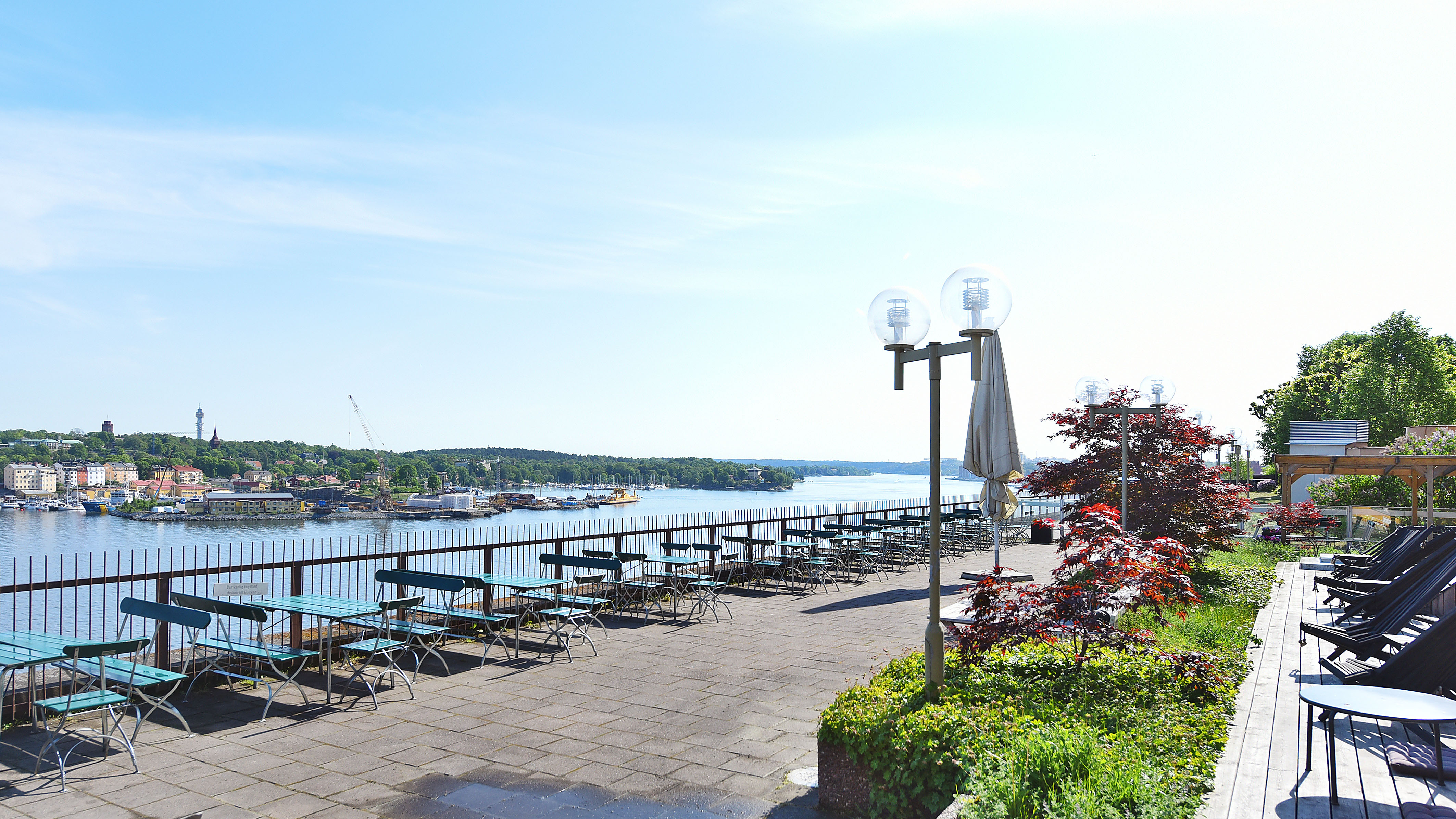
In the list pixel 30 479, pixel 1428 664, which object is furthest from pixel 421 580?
pixel 30 479

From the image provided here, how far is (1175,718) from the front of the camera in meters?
4.98

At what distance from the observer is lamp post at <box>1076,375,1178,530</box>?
11891 millimetres

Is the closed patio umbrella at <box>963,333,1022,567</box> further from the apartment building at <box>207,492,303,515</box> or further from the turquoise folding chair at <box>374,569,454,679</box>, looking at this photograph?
the apartment building at <box>207,492,303,515</box>

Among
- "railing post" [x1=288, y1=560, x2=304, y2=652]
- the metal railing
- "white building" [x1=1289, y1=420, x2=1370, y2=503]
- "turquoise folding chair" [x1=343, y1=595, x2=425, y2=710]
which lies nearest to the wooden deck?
"turquoise folding chair" [x1=343, y1=595, x2=425, y2=710]

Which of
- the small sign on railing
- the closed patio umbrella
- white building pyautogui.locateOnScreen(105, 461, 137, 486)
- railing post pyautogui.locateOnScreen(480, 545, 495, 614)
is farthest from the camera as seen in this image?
white building pyautogui.locateOnScreen(105, 461, 137, 486)

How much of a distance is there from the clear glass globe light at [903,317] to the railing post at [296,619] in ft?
19.0

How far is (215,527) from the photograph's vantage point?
2470 inches

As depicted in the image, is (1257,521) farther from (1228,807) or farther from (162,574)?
(162,574)

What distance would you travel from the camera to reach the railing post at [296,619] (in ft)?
25.4

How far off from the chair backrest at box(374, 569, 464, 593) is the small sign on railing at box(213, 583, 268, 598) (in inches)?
39.8

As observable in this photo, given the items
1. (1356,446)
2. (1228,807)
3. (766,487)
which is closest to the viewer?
(1228,807)

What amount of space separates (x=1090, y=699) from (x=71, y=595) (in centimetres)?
3198

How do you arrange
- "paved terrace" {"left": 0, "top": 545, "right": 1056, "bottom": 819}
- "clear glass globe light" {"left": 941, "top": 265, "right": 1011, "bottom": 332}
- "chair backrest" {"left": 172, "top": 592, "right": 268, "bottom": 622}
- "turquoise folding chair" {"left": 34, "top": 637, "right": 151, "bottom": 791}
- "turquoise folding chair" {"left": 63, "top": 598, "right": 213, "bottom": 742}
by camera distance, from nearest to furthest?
1. "paved terrace" {"left": 0, "top": 545, "right": 1056, "bottom": 819}
2. "clear glass globe light" {"left": 941, "top": 265, "right": 1011, "bottom": 332}
3. "turquoise folding chair" {"left": 34, "top": 637, "right": 151, "bottom": 791}
4. "turquoise folding chair" {"left": 63, "top": 598, "right": 213, "bottom": 742}
5. "chair backrest" {"left": 172, "top": 592, "right": 268, "bottom": 622}

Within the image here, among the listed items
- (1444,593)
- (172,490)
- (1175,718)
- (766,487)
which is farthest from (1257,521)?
(766,487)
